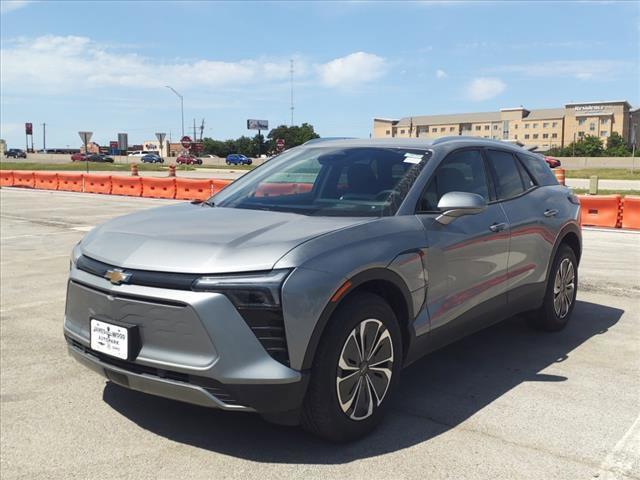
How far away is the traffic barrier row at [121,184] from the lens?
71.0ft

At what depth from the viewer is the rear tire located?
18.1 ft

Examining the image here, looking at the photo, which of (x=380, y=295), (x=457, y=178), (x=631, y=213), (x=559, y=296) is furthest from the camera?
(x=631, y=213)

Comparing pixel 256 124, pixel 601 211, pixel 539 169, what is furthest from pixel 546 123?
pixel 539 169

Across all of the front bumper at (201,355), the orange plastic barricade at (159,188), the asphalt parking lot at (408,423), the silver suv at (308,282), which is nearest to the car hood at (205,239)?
the silver suv at (308,282)

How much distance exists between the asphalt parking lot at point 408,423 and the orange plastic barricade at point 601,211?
26.3 feet

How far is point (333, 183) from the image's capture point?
4.34 m

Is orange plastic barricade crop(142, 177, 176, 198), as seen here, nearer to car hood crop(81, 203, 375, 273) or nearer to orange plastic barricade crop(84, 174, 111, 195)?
orange plastic barricade crop(84, 174, 111, 195)

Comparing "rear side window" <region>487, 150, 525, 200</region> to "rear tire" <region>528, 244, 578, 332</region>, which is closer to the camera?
"rear side window" <region>487, 150, 525, 200</region>

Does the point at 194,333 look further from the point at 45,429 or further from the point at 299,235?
the point at 45,429

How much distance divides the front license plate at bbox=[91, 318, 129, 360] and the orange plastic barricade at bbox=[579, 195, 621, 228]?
38.3 feet

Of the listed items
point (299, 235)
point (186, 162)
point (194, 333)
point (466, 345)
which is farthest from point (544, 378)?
point (186, 162)

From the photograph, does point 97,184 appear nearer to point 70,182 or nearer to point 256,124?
point 70,182

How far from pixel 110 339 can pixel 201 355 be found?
22.5 inches

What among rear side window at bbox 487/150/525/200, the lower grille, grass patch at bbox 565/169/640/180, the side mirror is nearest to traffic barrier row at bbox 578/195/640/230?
rear side window at bbox 487/150/525/200
